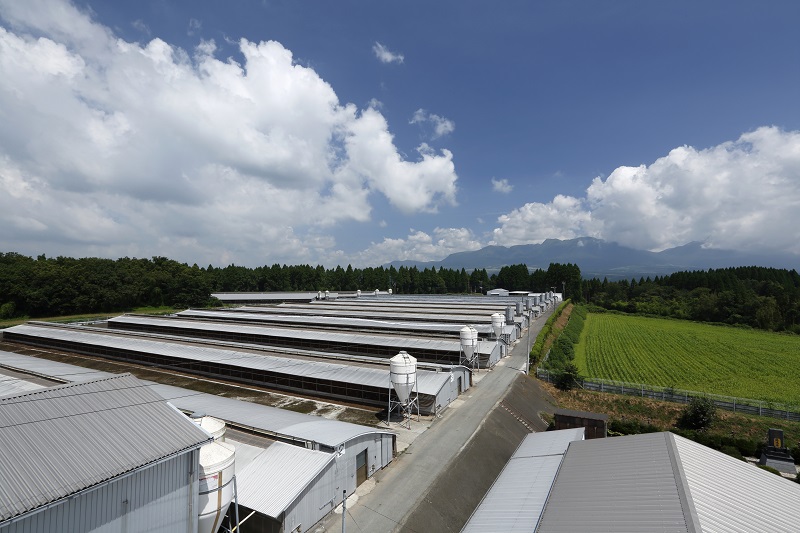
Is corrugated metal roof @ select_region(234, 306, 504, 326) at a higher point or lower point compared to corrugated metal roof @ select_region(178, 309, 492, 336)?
higher

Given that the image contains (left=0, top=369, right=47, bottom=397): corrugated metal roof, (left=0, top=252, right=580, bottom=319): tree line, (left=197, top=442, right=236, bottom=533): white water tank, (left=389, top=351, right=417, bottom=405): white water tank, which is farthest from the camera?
(left=0, top=252, right=580, bottom=319): tree line

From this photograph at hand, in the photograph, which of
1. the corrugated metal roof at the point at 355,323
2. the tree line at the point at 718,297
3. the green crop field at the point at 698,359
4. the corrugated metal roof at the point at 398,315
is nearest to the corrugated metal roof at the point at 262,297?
the corrugated metal roof at the point at 398,315

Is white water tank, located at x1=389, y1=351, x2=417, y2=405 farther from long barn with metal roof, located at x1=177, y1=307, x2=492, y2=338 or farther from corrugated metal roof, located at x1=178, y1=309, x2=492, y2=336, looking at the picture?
corrugated metal roof, located at x1=178, y1=309, x2=492, y2=336

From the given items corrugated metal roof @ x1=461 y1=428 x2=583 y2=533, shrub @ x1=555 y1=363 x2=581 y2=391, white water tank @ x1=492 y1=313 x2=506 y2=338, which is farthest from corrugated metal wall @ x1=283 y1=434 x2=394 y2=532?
white water tank @ x1=492 y1=313 x2=506 y2=338

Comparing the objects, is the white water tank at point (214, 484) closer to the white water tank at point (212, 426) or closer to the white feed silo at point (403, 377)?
the white water tank at point (212, 426)

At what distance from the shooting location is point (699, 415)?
28.2 meters

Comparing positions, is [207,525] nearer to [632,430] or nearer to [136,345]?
[632,430]

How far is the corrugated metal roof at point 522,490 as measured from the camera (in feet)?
40.7

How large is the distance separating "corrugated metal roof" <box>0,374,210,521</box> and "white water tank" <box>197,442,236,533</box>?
101 cm

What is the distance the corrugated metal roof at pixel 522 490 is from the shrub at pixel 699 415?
14.9 metres

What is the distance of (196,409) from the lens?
2086 centimetres

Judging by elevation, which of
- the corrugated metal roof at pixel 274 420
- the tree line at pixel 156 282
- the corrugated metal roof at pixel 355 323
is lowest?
the corrugated metal roof at pixel 274 420

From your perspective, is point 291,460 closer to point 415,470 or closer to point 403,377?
point 415,470

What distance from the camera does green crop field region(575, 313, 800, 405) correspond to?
3944cm
